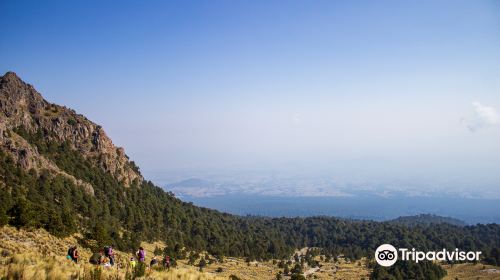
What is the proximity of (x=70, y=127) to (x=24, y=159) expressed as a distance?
27.8 meters

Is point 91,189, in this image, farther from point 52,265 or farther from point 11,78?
point 52,265

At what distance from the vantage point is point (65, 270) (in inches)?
575

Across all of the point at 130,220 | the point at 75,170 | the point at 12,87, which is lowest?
the point at 130,220

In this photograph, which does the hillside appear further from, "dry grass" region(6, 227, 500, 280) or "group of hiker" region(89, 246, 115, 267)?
"group of hiker" region(89, 246, 115, 267)

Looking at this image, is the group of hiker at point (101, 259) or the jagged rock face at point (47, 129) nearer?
the group of hiker at point (101, 259)

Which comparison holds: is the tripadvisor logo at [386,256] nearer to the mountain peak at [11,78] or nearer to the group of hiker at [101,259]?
the group of hiker at [101,259]

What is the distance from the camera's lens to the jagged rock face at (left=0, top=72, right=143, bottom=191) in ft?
255

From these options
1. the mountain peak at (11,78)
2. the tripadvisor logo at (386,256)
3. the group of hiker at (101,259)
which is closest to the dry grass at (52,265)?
the group of hiker at (101,259)

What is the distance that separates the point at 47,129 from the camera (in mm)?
94750

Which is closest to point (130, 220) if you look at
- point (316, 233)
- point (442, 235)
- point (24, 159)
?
point (24, 159)

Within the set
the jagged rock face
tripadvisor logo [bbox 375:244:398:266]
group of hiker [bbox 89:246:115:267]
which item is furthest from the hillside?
tripadvisor logo [bbox 375:244:398:266]

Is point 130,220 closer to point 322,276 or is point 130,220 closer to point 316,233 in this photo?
point 322,276

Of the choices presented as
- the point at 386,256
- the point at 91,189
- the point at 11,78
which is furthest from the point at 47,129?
the point at 386,256

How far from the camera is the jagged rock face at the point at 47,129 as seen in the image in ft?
255
